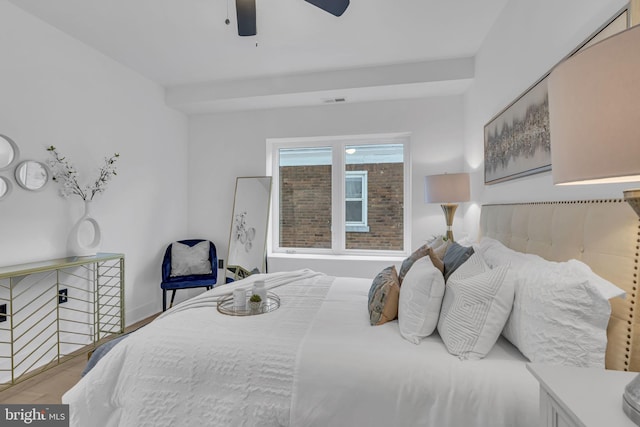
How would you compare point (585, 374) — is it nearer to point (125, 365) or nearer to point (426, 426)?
point (426, 426)

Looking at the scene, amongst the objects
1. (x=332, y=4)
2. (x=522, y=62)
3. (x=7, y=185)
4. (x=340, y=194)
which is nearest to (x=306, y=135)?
(x=340, y=194)

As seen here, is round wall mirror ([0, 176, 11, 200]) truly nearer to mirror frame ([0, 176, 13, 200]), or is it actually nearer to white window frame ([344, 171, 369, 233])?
mirror frame ([0, 176, 13, 200])

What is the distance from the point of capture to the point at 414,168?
3475 millimetres

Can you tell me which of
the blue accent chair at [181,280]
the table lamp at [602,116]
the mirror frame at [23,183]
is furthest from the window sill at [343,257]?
the table lamp at [602,116]

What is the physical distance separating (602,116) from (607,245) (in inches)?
29.7

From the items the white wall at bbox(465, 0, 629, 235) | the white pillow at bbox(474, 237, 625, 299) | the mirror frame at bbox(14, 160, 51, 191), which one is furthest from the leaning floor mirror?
the white pillow at bbox(474, 237, 625, 299)

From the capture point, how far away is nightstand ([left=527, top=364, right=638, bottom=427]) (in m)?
0.65

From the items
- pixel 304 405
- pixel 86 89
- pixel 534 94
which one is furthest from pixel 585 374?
pixel 86 89

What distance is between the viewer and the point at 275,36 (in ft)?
8.36

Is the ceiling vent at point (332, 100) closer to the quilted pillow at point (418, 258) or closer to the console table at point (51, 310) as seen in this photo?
the quilted pillow at point (418, 258)

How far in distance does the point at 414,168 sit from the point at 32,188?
11.4ft

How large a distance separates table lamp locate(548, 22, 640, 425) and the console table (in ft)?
9.16

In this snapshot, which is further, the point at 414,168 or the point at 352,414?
the point at 414,168

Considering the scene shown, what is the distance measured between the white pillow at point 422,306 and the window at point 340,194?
7.57 feet
